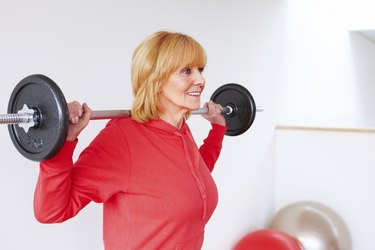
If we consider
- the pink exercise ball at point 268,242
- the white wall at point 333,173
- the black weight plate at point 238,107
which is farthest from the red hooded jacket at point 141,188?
the white wall at point 333,173

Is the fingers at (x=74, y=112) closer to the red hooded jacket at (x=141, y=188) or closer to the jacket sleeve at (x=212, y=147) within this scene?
the red hooded jacket at (x=141, y=188)

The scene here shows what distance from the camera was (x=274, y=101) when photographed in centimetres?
273

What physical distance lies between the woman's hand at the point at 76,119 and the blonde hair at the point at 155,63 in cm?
16

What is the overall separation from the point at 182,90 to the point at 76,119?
0.94 feet

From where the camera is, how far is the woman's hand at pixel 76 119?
83cm

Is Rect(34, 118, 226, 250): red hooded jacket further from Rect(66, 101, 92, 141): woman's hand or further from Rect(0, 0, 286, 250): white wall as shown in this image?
Rect(0, 0, 286, 250): white wall

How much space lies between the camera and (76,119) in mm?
842

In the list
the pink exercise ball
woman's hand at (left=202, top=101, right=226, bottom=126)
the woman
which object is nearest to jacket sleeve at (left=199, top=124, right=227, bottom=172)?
woman's hand at (left=202, top=101, right=226, bottom=126)

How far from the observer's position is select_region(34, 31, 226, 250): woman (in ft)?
2.87

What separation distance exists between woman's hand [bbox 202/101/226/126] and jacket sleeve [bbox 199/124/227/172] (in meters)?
0.02

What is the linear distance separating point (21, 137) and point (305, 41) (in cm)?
273

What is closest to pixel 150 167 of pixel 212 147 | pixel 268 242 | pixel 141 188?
pixel 141 188

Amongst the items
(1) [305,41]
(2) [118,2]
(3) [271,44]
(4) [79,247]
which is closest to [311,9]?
(1) [305,41]

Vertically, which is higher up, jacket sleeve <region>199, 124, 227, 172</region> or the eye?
the eye
